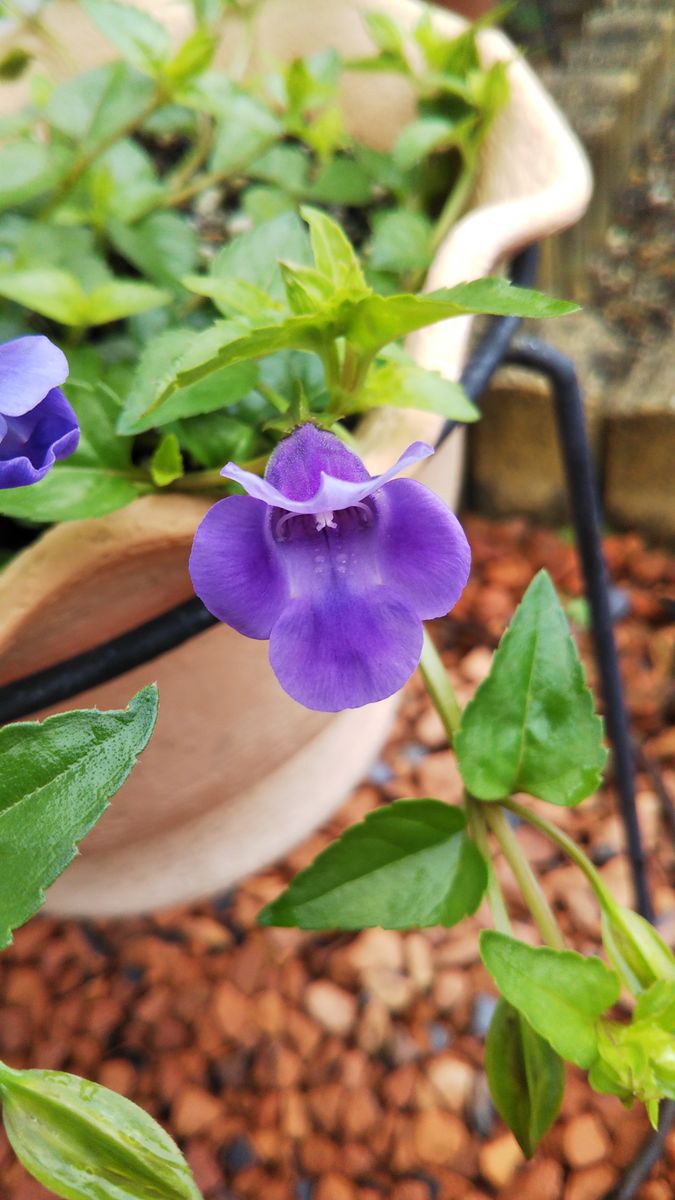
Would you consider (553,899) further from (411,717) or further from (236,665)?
→ (236,665)

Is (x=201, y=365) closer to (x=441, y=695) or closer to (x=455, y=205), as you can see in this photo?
(x=441, y=695)

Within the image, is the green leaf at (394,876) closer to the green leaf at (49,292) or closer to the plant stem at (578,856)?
the plant stem at (578,856)

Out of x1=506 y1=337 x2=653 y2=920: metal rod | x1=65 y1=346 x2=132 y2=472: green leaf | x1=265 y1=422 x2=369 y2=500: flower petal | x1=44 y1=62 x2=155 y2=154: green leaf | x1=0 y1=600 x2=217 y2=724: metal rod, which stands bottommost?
x1=506 y1=337 x2=653 y2=920: metal rod

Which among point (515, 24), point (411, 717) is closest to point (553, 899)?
point (411, 717)

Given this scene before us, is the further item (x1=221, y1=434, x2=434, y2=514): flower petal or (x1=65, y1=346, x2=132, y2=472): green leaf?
(x1=65, y1=346, x2=132, y2=472): green leaf

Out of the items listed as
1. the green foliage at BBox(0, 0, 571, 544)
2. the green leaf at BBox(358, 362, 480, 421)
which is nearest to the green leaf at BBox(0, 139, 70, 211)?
the green foliage at BBox(0, 0, 571, 544)

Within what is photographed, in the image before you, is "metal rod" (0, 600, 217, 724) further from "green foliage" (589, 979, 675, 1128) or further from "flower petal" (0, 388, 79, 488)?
"green foliage" (589, 979, 675, 1128)

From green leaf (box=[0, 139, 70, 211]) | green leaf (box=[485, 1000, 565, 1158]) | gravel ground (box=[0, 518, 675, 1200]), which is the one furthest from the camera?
gravel ground (box=[0, 518, 675, 1200])
